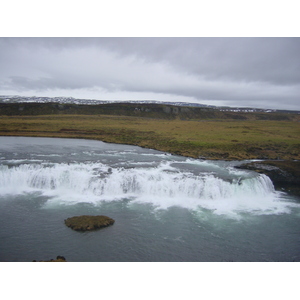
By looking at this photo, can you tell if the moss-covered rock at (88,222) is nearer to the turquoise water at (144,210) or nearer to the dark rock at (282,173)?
the turquoise water at (144,210)

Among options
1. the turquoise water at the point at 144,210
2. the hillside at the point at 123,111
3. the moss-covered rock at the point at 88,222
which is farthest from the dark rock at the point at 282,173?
the hillside at the point at 123,111

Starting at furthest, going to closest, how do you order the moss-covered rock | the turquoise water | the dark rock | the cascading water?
the dark rock
the cascading water
the moss-covered rock
the turquoise water

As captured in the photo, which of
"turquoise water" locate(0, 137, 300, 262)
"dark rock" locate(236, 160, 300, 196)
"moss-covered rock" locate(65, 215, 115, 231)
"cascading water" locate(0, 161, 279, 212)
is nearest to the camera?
"turquoise water" locate(0, 137, 300, 262)

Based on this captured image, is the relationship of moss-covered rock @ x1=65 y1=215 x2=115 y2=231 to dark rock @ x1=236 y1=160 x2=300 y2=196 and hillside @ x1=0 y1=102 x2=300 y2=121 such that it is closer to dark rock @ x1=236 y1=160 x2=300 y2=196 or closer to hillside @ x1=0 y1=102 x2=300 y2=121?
dark rock @ x1=236 y1=160 x2=300 y2=196

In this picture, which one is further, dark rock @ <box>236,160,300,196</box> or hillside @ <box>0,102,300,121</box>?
hillside @ <box>0,102,300,121</box>

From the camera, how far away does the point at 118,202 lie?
21.4 m

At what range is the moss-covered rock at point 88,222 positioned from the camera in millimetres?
16641

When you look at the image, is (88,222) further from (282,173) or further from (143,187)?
(282,173)

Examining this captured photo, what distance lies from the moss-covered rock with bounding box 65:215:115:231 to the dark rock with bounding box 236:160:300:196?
61.0 ft

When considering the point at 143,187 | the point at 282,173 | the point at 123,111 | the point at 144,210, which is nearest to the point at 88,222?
the point at 144,210

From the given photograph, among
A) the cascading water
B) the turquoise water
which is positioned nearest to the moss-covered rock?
the turquoise water

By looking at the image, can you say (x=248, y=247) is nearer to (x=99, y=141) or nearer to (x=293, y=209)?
(x=293, y=209)

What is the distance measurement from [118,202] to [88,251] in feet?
23.5

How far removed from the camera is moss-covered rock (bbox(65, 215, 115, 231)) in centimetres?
1664
